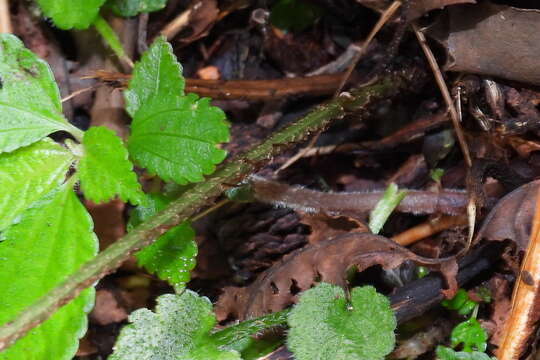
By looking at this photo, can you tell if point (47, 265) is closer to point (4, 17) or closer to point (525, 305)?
point (4, 17)

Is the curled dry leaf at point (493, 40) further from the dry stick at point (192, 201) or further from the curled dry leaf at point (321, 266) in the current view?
the curled dry leaf at point (321, 266)

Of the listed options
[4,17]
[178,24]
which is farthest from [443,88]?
[4,17]

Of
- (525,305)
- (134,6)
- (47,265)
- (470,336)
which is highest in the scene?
(134,6)

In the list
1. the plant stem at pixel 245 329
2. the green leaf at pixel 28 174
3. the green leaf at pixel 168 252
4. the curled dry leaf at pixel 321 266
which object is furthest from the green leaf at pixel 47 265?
the curled dry leaf at pixel 321 266

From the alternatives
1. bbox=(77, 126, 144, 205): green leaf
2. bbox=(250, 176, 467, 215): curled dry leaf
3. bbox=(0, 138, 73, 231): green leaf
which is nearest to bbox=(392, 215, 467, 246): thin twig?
bbox=(250, 176, 467, 215): curled dry leaf

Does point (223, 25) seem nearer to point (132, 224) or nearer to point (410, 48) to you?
point (410, 48)

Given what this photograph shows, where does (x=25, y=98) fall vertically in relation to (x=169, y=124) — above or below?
above

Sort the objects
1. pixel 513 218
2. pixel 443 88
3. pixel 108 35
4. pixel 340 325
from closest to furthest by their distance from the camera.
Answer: pixel 340 325 → pixel 513 218 → pixel 443 88 → pixel 108 35

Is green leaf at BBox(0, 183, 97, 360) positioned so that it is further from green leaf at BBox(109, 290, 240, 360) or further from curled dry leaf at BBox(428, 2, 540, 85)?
curled dry leaf at BBox(428, 2, 540, 85)
